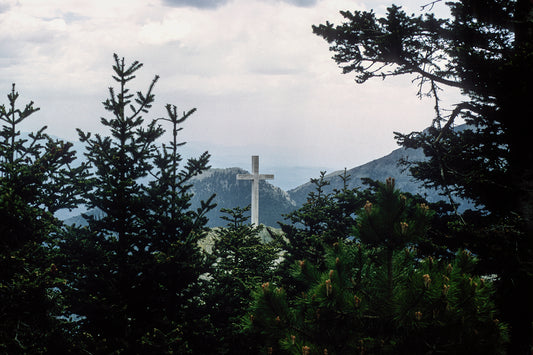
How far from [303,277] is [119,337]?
3.60 meters

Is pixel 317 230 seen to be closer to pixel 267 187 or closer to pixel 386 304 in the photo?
pixel 386 304

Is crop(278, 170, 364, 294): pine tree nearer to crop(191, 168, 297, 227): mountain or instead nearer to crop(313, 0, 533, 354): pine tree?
crop(313, 0, 533, 354): pine tree

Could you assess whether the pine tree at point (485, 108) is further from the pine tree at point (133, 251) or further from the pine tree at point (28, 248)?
the pine tree at point (28, 248)

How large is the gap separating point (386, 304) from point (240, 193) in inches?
2672

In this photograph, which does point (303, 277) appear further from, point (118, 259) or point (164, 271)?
point (118, 259)

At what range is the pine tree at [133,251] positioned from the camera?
6.91 meters

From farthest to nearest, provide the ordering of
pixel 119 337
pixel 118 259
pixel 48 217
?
pixel 48 217, pixel 118 259, pixel 119 337

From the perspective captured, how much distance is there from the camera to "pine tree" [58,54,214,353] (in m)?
6.91

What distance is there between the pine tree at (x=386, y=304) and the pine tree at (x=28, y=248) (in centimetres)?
482

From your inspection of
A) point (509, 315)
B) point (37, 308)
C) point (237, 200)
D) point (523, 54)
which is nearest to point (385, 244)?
point (509, 315)

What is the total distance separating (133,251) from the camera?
7.50 metres

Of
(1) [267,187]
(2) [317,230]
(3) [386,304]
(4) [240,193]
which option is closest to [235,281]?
(2) [317,230]

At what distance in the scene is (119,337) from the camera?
22.6 feet

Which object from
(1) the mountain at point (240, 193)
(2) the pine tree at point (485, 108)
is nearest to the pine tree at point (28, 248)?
(2) the pine tree at point (485, 108)
